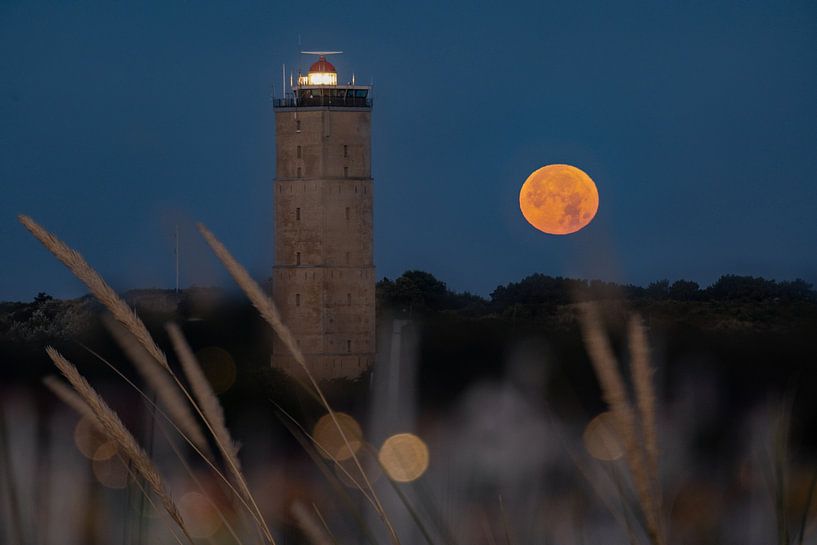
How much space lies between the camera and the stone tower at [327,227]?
43.3 meters

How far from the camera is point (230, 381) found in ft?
140

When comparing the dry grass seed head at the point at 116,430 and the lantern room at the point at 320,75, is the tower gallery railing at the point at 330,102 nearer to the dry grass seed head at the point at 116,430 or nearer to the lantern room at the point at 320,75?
the lantern room at the point at 320,75

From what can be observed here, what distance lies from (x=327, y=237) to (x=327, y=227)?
0.34m

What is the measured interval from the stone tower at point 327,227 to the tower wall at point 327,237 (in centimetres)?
3

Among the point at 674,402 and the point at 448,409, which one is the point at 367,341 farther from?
the point at 674,402

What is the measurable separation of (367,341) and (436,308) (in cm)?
1399

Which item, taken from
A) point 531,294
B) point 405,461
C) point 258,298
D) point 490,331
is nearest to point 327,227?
point 490,331

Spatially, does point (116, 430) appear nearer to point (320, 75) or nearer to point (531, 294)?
point (320, 75)

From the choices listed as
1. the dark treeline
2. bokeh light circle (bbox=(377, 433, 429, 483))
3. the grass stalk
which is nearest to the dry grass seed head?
the grass stalk

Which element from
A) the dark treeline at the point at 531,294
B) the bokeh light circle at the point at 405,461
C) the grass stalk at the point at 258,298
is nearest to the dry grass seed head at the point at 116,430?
the grass stalk at the point at 258,298

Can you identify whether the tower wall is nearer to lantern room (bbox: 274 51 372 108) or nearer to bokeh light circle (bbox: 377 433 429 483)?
lantern room (bbox: 274 51 372 108)

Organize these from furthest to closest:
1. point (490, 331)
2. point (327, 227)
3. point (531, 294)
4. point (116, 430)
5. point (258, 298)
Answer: point (531, 294), point (490, 331), point (327, 227), point (258, 298), point (116, 430)

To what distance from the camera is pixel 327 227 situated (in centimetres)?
4372

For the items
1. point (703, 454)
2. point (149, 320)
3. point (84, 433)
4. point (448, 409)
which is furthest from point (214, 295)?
point (703, 454)
